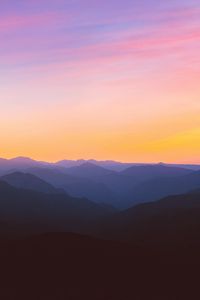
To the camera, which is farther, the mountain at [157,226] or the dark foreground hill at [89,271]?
the mountain at [157,226]

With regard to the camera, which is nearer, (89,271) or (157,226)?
(89,271)

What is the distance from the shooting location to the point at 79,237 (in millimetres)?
58000

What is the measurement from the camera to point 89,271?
47.2m

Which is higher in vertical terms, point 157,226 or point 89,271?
point 89,271

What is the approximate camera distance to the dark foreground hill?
42.5 meters

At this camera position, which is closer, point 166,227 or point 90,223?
point 166,227

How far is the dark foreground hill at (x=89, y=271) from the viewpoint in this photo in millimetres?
42469

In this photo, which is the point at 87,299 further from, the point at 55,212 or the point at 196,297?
the point at 55,212

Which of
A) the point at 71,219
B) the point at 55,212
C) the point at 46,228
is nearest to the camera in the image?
the point at 46,228

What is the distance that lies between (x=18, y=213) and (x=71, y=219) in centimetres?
2251

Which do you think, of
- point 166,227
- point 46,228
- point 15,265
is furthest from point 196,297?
point 46,228

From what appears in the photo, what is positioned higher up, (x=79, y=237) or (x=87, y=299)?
(x=79, y=237)

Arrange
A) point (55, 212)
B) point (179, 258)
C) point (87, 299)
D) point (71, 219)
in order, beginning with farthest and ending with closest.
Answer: point (55, 212) < point (71, 219) < point (179, 258) < point (87, 299)

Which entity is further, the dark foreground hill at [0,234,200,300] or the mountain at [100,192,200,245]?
the mountain at [100,192,200,245]
